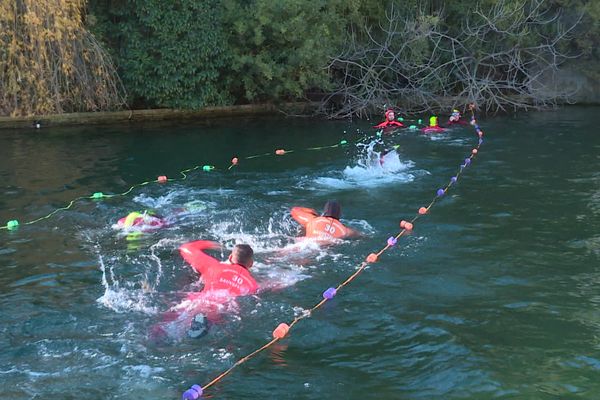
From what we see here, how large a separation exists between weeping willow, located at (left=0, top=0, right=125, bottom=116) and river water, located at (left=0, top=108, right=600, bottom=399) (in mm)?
2671

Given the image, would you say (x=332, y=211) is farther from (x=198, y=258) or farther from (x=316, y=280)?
(x=198, y=258)

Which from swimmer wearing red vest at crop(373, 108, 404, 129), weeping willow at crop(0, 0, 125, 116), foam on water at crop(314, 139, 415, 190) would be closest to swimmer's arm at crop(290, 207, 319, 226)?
foam on water at crop(314, 139, 415, 190)

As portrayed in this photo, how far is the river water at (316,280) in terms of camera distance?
5.14 meters

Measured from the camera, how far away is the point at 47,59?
1529 centimetres

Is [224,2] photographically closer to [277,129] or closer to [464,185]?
[277,129]

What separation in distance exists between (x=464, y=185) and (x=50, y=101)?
10402 millimetres

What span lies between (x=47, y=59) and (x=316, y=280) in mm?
11164

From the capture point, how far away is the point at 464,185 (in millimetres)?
11273

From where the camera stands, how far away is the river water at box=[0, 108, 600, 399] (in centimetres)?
514

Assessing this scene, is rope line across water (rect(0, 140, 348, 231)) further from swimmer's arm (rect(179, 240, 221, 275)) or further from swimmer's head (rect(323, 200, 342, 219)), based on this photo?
swimmer's head (rect(323, 200, 342, 219))

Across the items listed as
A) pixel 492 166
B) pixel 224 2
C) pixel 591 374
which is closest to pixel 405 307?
pixel 591 374

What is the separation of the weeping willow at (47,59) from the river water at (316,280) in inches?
105

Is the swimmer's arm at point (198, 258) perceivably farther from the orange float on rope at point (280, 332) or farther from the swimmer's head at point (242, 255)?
the orange float on rope at point (280, 332)

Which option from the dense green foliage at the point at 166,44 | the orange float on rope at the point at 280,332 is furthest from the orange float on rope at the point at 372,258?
the dense green foliage at the point at 166,44
